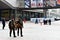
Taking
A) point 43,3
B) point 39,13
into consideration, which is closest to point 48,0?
point 43,3

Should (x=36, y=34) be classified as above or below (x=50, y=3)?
above

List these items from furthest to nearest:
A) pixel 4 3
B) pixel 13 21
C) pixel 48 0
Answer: pixel 48 0
pixel 4 3
pixel 13 21

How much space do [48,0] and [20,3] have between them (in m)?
8.62

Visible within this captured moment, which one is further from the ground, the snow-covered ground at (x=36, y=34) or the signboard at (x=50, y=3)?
the snow-covered ground at (x=36, y=34)

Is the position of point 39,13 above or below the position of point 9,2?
below

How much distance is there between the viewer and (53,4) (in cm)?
6150

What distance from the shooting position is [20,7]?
212 ft

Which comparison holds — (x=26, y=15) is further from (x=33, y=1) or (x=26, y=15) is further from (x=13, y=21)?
(x=13, y=21)

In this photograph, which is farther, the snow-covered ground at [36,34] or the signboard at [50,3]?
the signboard at [50,3]

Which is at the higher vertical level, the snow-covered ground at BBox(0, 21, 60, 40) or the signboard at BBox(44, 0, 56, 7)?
the snow-covered ground at BBox(0, 21, 60, 40)

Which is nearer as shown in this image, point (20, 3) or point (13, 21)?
point (13, 21)

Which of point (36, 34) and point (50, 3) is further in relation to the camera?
point (50, 3)

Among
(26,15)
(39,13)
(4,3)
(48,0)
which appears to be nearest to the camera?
(4,3)

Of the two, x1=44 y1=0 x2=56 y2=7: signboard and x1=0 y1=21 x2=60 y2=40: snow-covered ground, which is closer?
x1=0 y1=21 x2=60 y2=40: snow-covered ground
